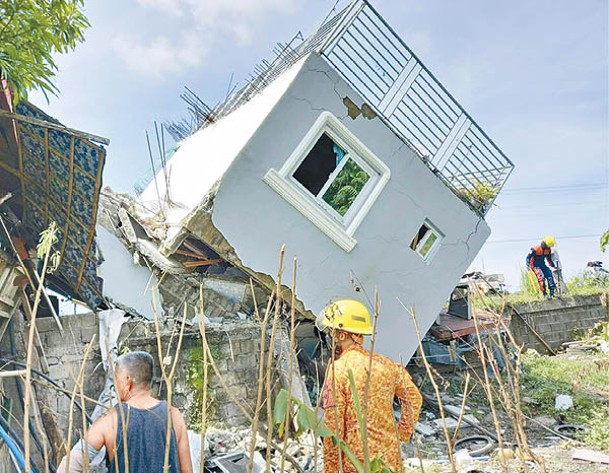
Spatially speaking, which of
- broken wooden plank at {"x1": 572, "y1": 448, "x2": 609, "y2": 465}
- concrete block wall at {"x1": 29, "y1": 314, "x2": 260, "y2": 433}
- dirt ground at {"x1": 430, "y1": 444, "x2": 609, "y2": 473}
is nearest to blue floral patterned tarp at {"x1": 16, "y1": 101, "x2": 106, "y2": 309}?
concrete block wall at {"x1": 29, "y1": 314, "x2": 260, "y2": 433}

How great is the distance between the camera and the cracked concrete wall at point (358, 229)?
248 inches

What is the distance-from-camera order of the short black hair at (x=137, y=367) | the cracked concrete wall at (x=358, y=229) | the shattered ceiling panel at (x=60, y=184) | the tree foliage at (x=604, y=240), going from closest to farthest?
the tree foliage at (x=604, y=240) → the short black hair at (x=137, y=367) → the shattered ceiling panel at (x=60, y=184) → the cracked concrete wall at (x=358, y=229)

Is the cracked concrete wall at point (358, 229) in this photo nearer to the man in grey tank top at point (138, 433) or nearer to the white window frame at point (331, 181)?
the white window frame at point (331, 181)

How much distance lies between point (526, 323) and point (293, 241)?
24.1 feet

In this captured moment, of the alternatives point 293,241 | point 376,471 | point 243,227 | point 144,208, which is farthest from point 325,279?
point 376,471

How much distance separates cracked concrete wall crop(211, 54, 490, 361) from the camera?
6.30 metres

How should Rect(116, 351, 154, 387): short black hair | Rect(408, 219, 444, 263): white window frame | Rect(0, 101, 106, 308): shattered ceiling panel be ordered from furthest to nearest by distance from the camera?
Rect(408, 219, 444, 263): white window frame → Rect(0, 101, 106, 308): shattered ceiling panel → Rect(116, 351, 154, 387): short black hair

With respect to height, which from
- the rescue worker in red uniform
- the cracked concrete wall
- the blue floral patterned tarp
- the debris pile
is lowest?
the debris pile

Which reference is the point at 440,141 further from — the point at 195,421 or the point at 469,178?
the point at 195,421

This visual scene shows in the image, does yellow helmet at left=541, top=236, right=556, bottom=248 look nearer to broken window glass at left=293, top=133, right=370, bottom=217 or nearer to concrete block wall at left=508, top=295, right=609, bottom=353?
concrete block wall at left=508, top=295, right=609, bottom=353

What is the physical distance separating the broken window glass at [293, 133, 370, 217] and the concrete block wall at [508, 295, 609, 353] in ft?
20.1

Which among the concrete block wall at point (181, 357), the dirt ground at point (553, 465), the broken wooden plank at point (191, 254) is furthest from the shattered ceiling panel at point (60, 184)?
the dirt ground at point (553, 465)

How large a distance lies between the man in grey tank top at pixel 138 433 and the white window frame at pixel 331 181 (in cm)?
417

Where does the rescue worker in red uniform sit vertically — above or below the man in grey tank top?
A: above
